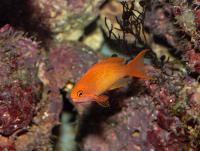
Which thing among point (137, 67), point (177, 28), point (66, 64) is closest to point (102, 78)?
point (137, 67)

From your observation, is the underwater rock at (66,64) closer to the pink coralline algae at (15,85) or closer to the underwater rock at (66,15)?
the underwater rock at (66,15)

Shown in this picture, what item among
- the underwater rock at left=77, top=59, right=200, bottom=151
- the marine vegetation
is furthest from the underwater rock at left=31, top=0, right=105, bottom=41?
the underwater rock at left=77, top=59, right=200, bottom=151

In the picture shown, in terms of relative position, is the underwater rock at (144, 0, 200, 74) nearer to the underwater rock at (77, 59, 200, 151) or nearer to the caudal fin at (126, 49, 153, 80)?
the underwater rock at (77, 59, 200, 151)

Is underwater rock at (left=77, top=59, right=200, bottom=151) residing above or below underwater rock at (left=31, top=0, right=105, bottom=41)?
below

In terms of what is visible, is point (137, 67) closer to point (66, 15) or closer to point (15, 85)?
point (15, 85)

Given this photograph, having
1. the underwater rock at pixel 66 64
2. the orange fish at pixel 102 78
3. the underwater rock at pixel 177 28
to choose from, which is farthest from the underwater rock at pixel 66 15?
the orange fish at pixel 102 78

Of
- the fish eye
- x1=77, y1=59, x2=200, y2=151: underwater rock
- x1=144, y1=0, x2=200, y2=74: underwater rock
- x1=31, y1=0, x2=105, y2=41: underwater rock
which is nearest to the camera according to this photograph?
the fish eye
